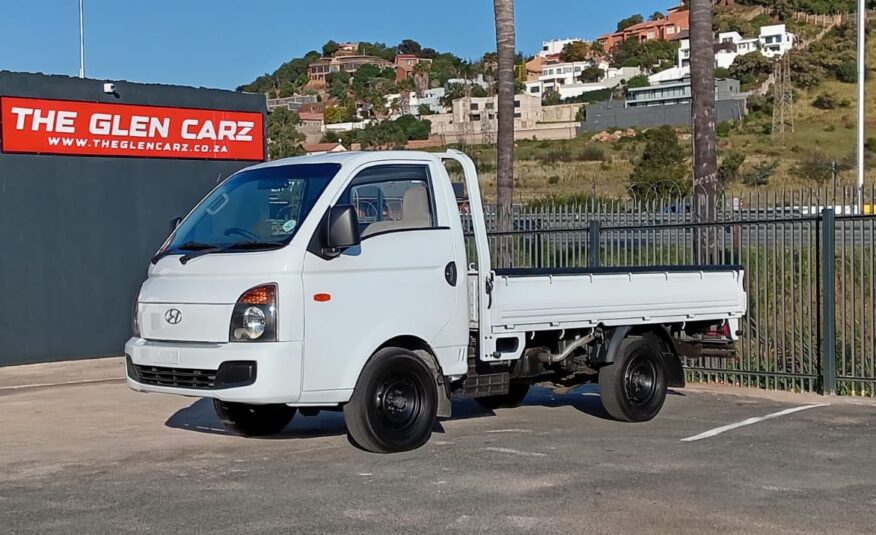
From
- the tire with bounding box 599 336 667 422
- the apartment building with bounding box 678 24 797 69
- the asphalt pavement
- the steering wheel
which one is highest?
the apartment building with bounding box 678 24 797 69

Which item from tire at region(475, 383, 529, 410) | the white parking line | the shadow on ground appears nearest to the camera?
the white parking line

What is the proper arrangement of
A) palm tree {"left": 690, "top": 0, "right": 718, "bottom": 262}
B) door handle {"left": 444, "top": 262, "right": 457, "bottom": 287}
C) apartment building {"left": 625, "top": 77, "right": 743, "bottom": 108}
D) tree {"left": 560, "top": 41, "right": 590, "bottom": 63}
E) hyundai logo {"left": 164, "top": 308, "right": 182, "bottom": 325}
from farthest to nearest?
1. tree {"left": 560, "top": 41, "right": 590, "bottom": 63}
2. apartment building {"left": 625, "top": 77, "right": 743, "bottom": 108}
3. palm tree {"left": 690, "top": 0, "right": 718, "bottom": 262}
4. door handle {"left": 444, "top": 262, "right": 457, "bottom": 287}
5. hyundai logo {"left": 164, "top": 308, "right": 182, "bottom": 325}

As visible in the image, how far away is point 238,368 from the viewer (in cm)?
884

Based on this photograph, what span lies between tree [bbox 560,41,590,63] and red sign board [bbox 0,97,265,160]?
543ft

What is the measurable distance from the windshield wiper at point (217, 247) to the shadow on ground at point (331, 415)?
1963 mm

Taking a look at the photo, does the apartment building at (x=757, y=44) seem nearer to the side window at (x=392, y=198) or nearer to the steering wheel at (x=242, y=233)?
the side window at (x=392, y=198)

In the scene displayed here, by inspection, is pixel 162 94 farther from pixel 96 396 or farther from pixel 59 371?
pixel 96 396

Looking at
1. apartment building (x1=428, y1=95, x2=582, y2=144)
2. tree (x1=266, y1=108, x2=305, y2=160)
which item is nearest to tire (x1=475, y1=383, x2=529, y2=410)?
tree (x1=266, y1=108, x2=305, y2=160)

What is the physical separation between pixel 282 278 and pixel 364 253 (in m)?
0.77

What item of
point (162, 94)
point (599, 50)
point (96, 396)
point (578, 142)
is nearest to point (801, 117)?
point (578, 142)

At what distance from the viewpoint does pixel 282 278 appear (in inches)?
350

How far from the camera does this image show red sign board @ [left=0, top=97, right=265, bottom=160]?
57.1 feet

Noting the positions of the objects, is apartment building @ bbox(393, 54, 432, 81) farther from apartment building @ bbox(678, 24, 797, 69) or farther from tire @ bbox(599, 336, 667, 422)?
tire @ bbox(599, 336, 667, 422)

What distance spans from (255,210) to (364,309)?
1.28 meters
